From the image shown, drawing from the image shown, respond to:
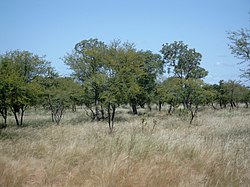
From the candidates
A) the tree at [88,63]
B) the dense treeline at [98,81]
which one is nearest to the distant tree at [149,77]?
the dense treeline at [98,81]

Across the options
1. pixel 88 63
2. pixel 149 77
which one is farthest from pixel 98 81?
pixel 149 77

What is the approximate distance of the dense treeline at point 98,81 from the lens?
1673cm

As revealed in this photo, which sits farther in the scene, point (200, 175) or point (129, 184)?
point (200, 175)

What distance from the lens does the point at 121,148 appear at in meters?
6.25

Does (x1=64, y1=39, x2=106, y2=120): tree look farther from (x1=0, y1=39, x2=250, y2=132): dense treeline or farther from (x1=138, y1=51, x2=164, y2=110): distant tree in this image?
(x1=138, y1=51, x2=164, y2=110): distant tree

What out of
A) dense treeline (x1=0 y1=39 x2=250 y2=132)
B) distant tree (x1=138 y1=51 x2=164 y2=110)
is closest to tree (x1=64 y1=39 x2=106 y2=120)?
dense treeline (x1=0 y1=39 x2=250 y2=132)

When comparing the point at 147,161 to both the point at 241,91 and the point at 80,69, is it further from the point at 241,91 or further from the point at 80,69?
the point at 241,91

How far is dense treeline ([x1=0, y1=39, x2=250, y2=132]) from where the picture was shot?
16734mm

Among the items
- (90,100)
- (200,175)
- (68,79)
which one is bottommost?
(200,175)

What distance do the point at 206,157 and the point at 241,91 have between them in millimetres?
46720

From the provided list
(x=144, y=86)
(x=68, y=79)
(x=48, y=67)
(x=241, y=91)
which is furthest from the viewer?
(x=241, y=91)

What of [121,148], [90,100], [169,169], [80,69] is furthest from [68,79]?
[169,169]

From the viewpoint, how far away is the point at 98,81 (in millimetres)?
16766

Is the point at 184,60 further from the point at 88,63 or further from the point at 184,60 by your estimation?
the point at 88,63
